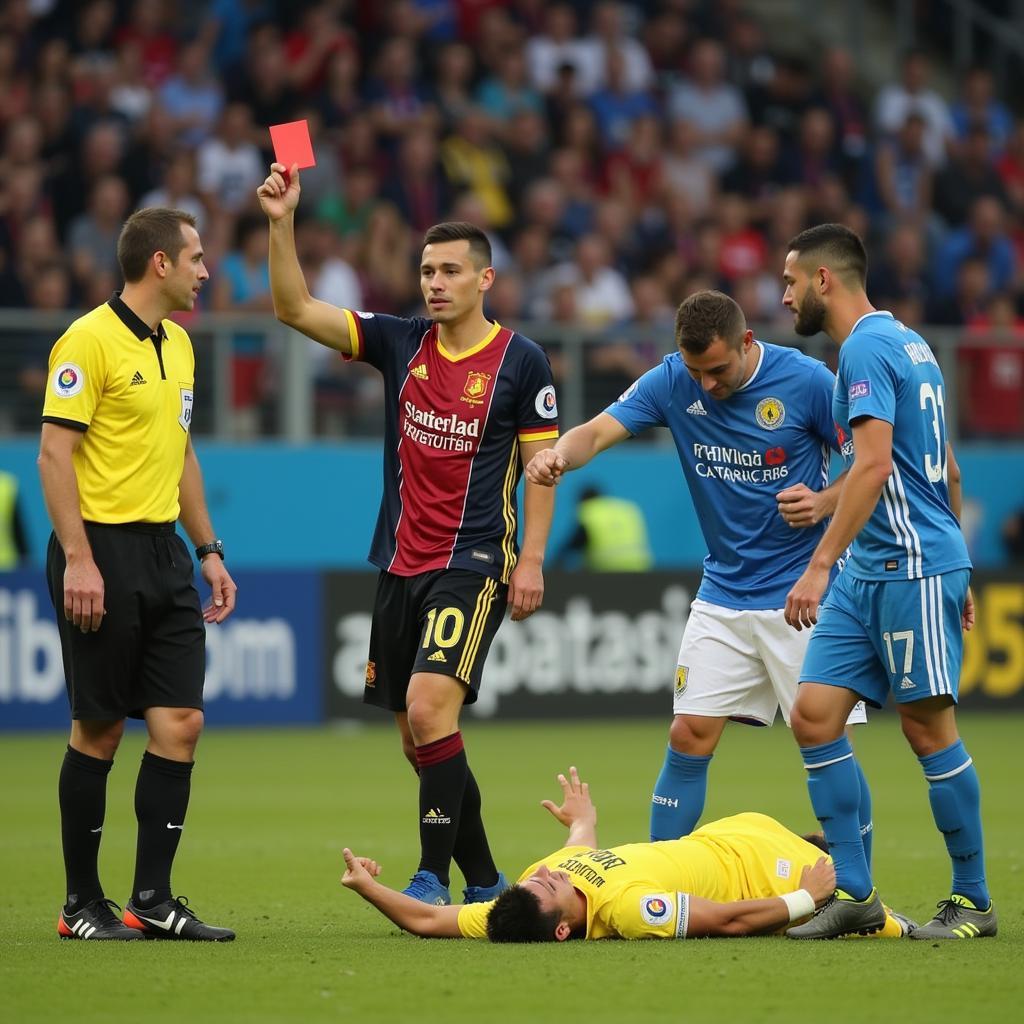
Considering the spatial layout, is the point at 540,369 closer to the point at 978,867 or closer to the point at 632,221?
the point at 978,867

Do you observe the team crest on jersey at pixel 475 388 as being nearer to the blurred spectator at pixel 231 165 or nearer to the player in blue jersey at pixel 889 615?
the player in blue jersey at pixel 889 615

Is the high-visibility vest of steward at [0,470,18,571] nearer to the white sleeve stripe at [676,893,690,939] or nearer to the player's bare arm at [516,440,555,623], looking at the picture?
→ the player's bare arm at [516,440,555,623]

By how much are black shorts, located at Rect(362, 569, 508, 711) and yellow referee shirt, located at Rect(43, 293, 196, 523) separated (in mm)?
957

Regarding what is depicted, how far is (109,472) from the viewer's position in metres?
6.89

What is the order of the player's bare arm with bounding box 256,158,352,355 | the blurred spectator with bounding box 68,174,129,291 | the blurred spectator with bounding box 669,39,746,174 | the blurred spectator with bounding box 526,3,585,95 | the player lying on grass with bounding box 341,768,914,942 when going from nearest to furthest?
the player lying on grass with bounding box 341,768,914,942, the player's bare arm with bounding box 256,158,352,355, the blurred spectator with bounding box 68,174,129,291, the blurred spectator with bounding box 526,3,585,95, the blurred spectator with bounding box 669,39,746,174

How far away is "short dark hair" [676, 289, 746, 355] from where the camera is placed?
24.0 ft

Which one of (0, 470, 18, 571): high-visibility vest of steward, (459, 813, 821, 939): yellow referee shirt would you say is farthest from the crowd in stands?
(459, 813, 821, 939): yellow referee shirt

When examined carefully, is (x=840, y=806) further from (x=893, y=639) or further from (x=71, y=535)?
(x=71, y=535)

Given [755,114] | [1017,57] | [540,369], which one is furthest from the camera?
[1017,57]

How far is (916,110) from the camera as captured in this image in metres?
22.2

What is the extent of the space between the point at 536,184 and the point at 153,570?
505 inches

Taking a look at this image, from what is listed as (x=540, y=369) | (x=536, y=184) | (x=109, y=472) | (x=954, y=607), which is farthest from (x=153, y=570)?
(x=536, y=184)

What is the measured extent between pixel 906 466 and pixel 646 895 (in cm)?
175

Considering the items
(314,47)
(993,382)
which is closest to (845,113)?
(993,382)
